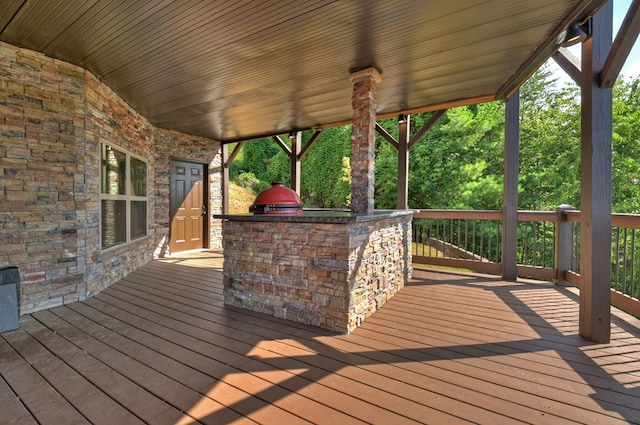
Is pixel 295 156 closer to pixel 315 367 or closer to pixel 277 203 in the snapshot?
pixel 277 203

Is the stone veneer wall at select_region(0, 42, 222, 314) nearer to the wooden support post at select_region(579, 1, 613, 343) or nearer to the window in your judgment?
the window

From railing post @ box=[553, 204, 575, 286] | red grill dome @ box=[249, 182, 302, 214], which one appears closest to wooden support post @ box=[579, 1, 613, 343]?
railing post @ box=[553, 204, 575, 286]

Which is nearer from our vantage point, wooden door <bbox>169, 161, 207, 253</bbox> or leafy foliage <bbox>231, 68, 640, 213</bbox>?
wooden door <bbox>169, 161, 207, 253</bbox>

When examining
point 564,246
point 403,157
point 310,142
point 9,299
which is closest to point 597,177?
point 564,246

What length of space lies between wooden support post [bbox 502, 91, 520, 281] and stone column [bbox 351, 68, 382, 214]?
2.10 metres

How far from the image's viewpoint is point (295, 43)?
2.87 metres

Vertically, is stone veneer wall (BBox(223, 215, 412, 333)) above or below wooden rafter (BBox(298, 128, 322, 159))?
below

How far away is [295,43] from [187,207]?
511 centimetres

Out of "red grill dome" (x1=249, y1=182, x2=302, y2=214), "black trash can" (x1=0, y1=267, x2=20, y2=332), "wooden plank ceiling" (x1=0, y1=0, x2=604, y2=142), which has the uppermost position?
"wooden plank ceiling" (x1=0, y1=0, x2=604, y2=142)

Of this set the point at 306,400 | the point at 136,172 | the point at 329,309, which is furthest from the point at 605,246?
the point at 136,172

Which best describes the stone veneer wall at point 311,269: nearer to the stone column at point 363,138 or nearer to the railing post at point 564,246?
the stone column at point 363,138

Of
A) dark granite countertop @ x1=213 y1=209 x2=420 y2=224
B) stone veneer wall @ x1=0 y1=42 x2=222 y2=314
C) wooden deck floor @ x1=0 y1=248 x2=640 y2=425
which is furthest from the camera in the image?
stone veneer wall @ x1=0 y1=42 x2=222 y2=314

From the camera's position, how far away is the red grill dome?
10.6 ft

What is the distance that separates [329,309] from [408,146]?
141 inches
